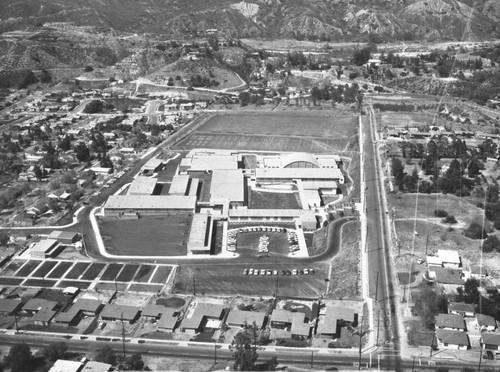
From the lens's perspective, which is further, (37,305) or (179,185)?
(179,185)

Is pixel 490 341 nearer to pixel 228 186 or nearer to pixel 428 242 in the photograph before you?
pixel 428 242

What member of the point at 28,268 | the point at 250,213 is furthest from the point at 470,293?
the point at 28,268

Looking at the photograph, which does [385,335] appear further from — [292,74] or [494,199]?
[292,74]

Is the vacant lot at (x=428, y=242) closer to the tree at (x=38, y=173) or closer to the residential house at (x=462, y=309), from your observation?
the residential house at (x=462, y=309)

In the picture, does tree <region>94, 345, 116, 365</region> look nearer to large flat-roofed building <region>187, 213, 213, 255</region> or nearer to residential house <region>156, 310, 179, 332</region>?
residential house <region>156, 310, 179, 332</region>

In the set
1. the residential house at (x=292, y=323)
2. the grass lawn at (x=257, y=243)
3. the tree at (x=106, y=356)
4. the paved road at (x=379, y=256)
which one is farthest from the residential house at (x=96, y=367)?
the grass lawn at (x=257, y=243)

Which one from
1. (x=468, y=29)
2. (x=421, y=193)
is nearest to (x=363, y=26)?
(x=468, y=29)
